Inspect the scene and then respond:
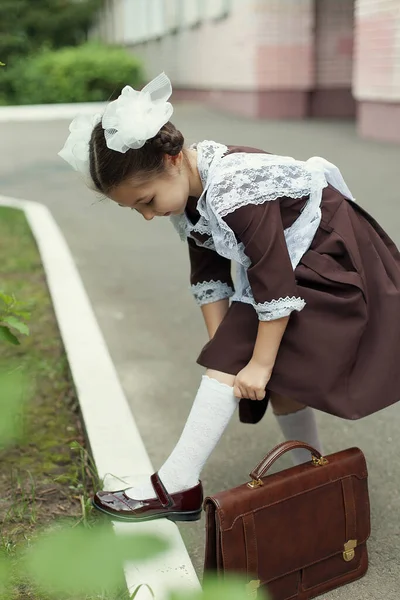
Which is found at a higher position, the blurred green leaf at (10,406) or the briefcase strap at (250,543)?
the blurred green leaf at (10,406)

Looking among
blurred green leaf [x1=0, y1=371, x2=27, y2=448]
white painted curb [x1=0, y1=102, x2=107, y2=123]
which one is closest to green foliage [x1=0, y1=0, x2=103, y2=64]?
white painted curb [x1=0, y1=102, x2=107, y2=123]

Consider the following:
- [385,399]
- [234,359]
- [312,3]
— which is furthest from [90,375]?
[312,3]

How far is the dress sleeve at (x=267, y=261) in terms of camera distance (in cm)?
216

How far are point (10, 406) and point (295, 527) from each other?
3.80 feet

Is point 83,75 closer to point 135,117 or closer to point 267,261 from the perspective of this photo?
point 135,117

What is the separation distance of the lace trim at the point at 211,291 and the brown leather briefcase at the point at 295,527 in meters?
0.66

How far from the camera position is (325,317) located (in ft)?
7.37

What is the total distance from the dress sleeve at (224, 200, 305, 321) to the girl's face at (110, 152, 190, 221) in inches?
6.5

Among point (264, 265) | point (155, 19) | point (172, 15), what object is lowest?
point (155, 19)

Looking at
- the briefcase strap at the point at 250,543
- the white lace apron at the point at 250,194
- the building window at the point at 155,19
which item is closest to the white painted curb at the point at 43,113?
the building window at the point at 155,19

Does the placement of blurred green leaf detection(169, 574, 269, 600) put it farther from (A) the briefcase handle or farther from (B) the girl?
(B) the girl

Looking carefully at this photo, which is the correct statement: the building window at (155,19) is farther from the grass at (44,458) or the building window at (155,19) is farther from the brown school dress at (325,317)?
the brown school dress at (325,317)

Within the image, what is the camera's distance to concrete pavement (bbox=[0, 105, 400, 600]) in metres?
2.74

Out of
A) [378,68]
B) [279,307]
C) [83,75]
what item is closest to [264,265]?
[279,307]
